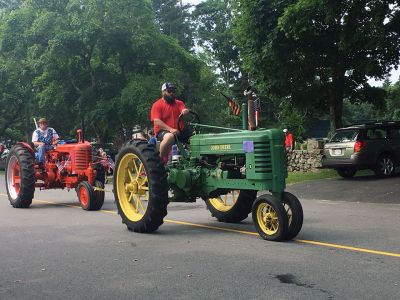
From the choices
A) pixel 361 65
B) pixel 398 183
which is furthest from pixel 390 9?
pixel 398 183

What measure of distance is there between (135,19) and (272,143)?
2448 cm

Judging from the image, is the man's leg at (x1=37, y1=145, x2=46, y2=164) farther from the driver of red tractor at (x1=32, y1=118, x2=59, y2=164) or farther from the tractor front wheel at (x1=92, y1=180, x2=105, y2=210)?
the tractor front wheel at (x1=92, y1=180, x2=105, y2=210)

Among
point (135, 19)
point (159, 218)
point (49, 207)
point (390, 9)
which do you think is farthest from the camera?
point (135, 19)

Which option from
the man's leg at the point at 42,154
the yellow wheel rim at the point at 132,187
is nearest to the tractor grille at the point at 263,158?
the yellow wheel rim at the point at 132,187

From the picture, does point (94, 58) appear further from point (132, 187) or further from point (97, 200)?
point (132, 187)

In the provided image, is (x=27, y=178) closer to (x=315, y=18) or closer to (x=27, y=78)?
(x=315, y=18)

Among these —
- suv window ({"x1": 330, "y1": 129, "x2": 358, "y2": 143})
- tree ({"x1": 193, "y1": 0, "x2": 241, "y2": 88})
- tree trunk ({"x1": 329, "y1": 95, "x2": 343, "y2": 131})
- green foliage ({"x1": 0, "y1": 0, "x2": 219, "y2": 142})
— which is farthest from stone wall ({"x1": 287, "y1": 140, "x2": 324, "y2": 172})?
tree ({"x1": 193, "y1": 0, "x2": 241, "y2": 88})

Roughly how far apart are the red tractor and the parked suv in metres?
8.81

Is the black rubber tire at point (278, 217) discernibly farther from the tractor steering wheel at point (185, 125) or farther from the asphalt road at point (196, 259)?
the tractor steering wheel at point (185, 125)

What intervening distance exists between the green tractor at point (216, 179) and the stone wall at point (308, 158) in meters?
13.6

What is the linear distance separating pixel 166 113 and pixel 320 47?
13.1 metres

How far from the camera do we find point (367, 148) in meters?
18.0

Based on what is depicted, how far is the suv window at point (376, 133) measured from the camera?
59.8ft

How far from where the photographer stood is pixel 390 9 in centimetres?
1731
